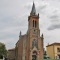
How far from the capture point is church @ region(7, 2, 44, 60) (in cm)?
6025

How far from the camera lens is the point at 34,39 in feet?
202

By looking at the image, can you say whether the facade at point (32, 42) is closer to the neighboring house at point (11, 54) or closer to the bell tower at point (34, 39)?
the bell tower at point (34, 39)

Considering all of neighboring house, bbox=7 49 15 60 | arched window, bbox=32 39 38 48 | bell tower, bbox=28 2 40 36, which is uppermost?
bell tower, bbox=28 2 40 36

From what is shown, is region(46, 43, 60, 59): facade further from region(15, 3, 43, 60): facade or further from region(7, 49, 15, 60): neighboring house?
region(7, 49, 15, 60): neighboring house

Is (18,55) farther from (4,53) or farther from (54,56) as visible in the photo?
(54,56)

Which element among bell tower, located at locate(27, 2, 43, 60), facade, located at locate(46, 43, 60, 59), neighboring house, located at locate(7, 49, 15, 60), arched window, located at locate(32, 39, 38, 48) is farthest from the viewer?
neighboring house, located at locate(7, 49, 15, 60)

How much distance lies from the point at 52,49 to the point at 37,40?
834 cm

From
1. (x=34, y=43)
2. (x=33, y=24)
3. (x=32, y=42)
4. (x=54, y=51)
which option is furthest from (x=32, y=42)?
(x=54, y=51)

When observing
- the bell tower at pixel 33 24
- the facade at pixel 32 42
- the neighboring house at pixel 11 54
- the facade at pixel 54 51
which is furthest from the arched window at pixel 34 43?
the neighboring house at pixel 11 54

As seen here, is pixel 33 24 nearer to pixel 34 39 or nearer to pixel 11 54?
pixel 34 39

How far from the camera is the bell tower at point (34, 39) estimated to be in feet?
197

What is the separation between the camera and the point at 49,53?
226 feet

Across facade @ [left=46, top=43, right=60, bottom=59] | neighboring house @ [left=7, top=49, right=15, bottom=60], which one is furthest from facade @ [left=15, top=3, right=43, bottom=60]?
neighboring house @ [left=7, top=49, right=15, bottom=60]

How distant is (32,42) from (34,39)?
1.28m
